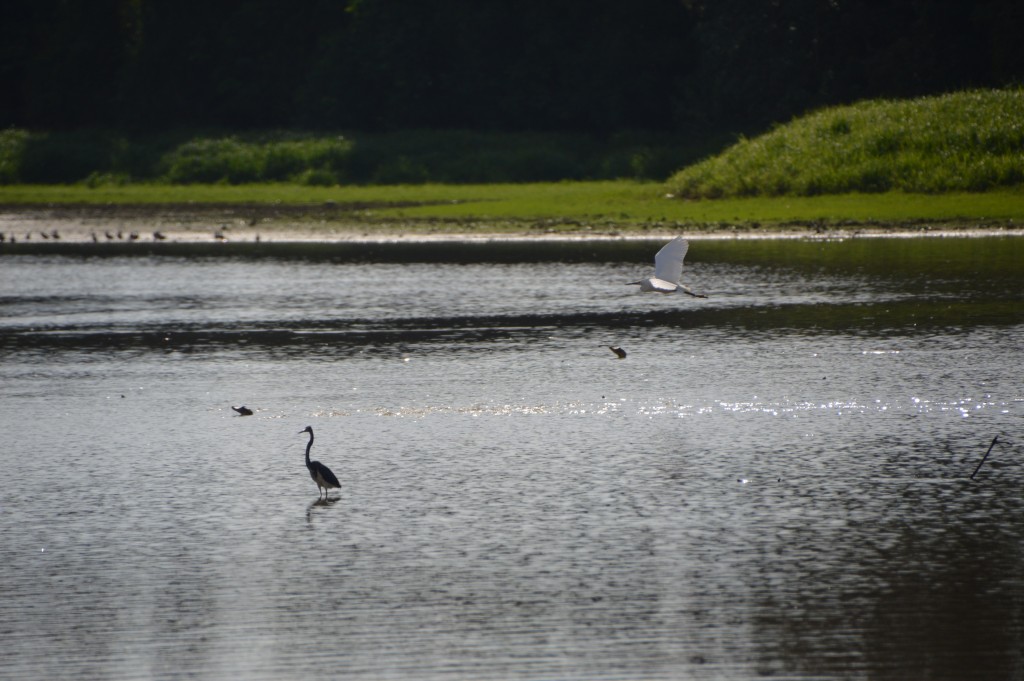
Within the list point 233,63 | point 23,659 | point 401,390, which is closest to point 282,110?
point 233,63

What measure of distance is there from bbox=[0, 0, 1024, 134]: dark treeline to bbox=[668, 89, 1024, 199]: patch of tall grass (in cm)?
659

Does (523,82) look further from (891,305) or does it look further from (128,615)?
(128,615)

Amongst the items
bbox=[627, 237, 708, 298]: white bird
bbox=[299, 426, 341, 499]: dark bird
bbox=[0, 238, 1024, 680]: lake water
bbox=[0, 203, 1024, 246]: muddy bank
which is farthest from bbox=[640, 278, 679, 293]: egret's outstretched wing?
bbox=[0, 203, 1024, 246]: muddy bank

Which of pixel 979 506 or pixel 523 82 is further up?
pixel 523 82

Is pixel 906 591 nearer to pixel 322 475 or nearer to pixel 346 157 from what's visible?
pixel 322 475

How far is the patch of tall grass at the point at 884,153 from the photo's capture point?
3916 cm

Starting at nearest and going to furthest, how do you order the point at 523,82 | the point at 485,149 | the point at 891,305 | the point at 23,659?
the point at 23,659 < the point at 891,305 < the point at 485,149 < the point at 523,82

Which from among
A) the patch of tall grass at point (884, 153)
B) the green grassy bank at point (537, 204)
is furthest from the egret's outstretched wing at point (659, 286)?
the patch of tall grass at point (884, 153)

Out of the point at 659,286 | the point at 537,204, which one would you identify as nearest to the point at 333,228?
the point at 537,204

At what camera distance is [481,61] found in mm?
62562

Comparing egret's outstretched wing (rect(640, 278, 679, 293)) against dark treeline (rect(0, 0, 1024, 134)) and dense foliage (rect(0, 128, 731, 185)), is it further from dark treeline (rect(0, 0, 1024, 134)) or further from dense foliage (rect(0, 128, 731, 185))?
dark treeline (rect(0, 0, 1024, 134))

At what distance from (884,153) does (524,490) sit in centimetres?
3105

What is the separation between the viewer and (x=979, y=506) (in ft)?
38.1

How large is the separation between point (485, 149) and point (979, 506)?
4550cm
